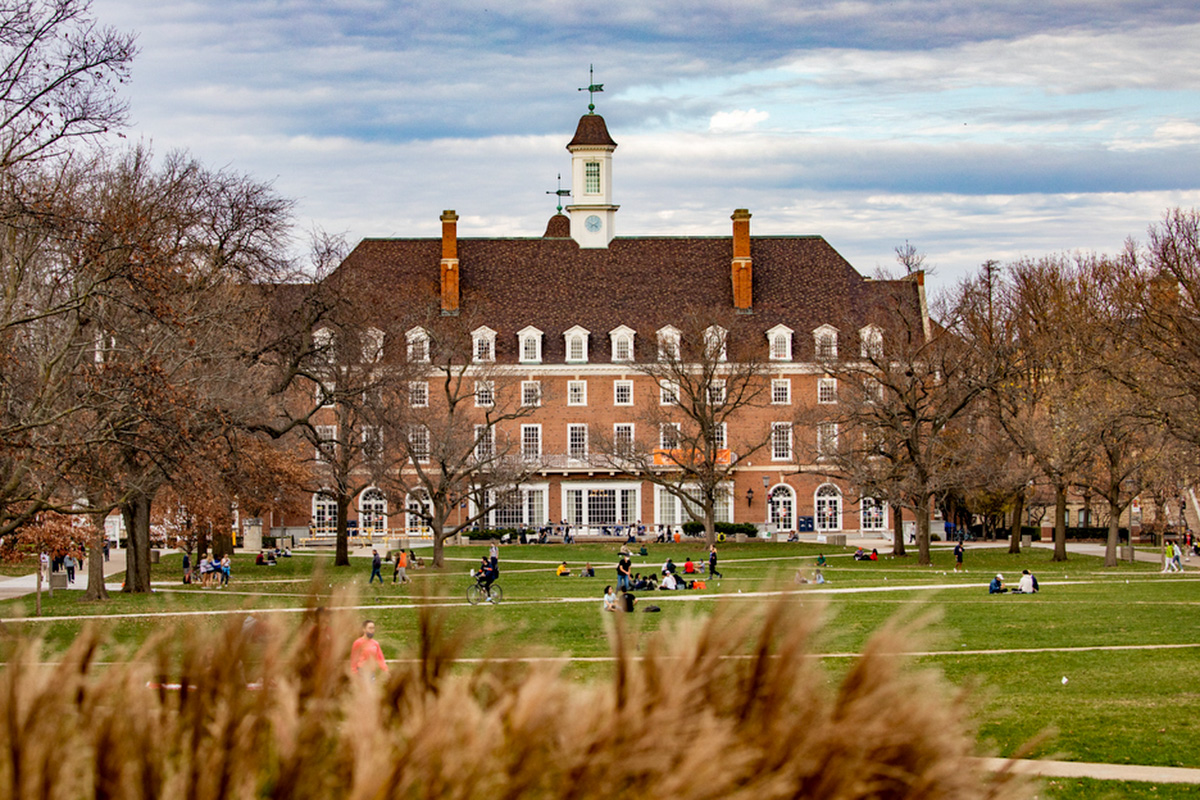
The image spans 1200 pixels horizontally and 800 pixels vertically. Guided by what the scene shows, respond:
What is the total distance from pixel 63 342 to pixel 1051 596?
76.8 feet

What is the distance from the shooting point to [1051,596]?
102 ft

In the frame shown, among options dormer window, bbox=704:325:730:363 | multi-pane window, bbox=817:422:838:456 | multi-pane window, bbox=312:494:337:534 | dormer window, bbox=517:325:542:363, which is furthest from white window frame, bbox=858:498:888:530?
multi-pane window, bbox=312:494:337:534

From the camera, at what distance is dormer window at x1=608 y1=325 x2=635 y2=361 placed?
71.8 m

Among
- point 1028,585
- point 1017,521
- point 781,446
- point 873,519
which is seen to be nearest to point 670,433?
point 1017,521

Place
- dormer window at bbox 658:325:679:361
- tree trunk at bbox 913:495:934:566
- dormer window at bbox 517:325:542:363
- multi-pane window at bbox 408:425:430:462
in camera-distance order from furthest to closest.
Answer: dormer window at bbox 517:325:542:363 → dormer window at bbox 658:325:679:361 → multi-pane window at bbox 408:425:430:462 → tree trunk at bbox 913:495:934:566

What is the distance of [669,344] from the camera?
60312mm

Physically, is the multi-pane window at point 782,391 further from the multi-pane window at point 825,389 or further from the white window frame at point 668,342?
the white window frame at point 668,342

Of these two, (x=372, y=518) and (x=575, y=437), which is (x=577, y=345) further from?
(x=372, y=518)

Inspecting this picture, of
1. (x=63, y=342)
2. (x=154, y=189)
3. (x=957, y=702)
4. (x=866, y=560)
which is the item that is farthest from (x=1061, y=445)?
(x=957, y=702)

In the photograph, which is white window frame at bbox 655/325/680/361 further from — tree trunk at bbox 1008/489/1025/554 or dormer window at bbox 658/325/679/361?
tree trunk at bbox 1008/489/1025/554

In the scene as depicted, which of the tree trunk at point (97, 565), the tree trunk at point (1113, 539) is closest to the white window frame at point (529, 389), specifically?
the tree trunk at point (1113, 539)

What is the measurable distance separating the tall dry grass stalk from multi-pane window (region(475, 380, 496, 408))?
4774 cm

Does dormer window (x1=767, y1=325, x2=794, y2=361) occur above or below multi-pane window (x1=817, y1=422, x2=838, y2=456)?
above

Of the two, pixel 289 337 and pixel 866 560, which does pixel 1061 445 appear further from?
pixel 289 337
